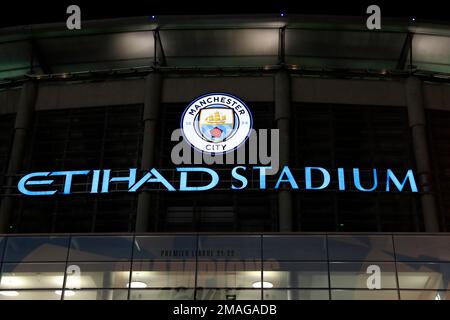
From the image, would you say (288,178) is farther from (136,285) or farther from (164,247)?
(136,285)

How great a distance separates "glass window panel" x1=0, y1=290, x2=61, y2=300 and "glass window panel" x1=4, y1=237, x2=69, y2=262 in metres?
1.53

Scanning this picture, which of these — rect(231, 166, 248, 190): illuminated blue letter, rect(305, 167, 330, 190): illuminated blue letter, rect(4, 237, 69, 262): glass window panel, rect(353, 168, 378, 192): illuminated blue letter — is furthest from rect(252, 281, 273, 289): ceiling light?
rect(4, 237, 69, 262): glass window panel

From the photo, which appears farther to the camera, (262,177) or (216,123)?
(216,123)

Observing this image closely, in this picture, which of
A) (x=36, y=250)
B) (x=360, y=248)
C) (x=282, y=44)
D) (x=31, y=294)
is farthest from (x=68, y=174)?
(x=360, y=248)

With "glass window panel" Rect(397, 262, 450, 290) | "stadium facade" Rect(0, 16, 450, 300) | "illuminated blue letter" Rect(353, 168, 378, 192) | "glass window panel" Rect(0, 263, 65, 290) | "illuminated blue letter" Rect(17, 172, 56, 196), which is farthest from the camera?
"illuminated blue letter" Rect(17, 172, 56, 196)

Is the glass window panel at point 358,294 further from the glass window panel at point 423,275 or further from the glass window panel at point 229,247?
the glass window panel at point 229,247

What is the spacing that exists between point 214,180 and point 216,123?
4.12 meters

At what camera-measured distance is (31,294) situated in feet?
99.4

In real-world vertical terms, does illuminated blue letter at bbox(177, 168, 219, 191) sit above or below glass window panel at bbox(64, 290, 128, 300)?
above

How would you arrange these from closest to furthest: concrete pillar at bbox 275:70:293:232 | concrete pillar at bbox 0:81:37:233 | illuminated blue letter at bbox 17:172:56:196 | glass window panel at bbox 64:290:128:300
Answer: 1. glass window panel at bbox 64:290:128:300
2. concrete pillar at bbox 275:70:293:232
3. illuminated blue letter at bbox 17:172:56:196
4. concrete pillar at bbox 0:81:37:233

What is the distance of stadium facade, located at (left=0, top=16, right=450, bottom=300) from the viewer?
30.9m

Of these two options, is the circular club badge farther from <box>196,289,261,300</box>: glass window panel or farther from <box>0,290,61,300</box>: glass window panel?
<box>0,290,61,300</box>: glass window panel

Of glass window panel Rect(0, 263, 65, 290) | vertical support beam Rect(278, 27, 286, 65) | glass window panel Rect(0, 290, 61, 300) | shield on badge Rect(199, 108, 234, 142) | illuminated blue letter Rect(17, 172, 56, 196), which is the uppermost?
vertical support beam Rect(278, 27, 286, 65)

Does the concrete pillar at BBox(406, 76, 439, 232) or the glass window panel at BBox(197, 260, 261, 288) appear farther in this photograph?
the concrete pillar at BBox(406, 76, 439, 232)
